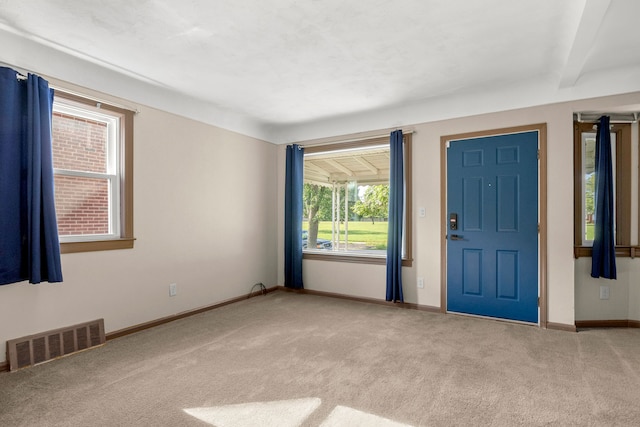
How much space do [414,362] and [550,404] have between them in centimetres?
92

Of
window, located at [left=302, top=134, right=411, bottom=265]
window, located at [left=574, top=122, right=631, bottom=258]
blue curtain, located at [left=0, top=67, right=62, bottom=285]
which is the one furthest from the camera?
window, located at [left=302, top=134, right=411, bottom=265]

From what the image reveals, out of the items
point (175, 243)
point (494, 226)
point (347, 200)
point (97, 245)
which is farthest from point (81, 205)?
point (494, 226)

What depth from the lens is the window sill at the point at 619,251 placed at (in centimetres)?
356

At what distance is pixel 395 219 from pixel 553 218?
1.69m

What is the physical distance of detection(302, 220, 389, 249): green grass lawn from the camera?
4.89m

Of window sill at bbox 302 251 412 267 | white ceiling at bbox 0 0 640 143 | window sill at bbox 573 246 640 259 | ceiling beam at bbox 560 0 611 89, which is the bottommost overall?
window sill at bbox 302 251 412 267

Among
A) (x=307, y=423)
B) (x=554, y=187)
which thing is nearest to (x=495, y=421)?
(x=307, y=423)

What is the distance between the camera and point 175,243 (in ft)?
12.8

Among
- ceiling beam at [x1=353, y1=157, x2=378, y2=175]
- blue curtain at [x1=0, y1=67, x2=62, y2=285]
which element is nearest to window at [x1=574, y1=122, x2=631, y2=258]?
ceiling beam at [x1=353, y1=157, x2=378, y2=175]

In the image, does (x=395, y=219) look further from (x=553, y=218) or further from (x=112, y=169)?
(x=112, y=169)

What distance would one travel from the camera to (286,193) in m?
5.29

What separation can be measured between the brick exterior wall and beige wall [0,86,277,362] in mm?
283

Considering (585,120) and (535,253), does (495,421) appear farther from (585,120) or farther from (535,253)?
(585,120)

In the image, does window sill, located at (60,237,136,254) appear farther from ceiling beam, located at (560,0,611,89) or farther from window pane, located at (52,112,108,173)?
ceiling beam, located at (560,0,611,89)
